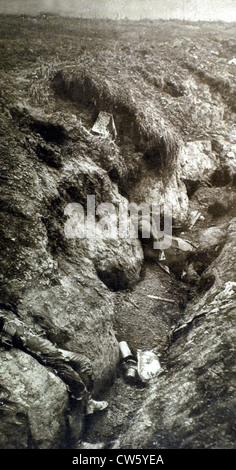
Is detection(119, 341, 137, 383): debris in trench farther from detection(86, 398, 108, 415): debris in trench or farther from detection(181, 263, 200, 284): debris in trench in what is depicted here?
detection(181, 263, 200, 284): debris in trench

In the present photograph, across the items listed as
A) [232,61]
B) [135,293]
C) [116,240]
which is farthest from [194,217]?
[232,61]

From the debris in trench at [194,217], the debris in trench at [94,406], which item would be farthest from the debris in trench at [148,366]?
the debris in trench at [194,217]

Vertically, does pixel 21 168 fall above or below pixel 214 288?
above

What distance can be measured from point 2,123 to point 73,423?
348 cm

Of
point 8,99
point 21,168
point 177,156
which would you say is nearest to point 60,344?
point 21,168

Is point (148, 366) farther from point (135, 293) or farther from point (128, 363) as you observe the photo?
point (135, 293)

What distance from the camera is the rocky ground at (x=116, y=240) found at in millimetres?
2332

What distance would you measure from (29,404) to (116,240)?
2274mm

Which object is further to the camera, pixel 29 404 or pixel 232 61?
pixel 232 61

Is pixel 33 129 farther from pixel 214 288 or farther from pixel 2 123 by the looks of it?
pixel 214 288

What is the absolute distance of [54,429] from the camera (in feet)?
7.26

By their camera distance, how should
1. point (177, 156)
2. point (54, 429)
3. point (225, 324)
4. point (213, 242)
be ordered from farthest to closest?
1. point (177, 156)
2. point (213, 242)
3. point (225, 324)
4. point (54, 429)

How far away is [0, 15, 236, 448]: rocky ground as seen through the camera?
2.33 meters

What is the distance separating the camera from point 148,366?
3072 mm
